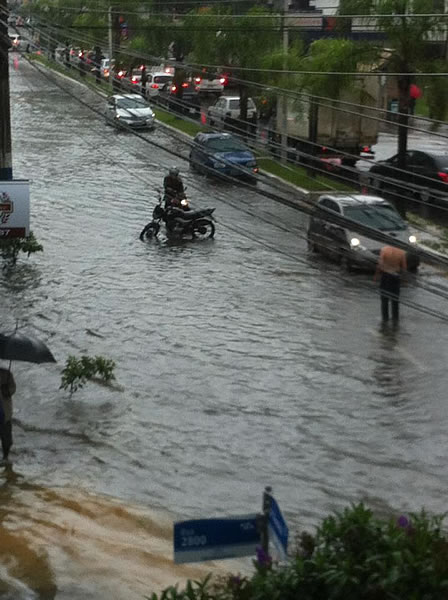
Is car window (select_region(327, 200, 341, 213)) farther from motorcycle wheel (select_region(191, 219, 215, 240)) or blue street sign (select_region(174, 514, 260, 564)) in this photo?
blue street sign (select_region(174, 514, 260, 564))

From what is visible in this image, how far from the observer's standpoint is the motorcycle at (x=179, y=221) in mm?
26594

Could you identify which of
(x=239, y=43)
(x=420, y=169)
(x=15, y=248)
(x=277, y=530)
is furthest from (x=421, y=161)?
(x=277, y=530)

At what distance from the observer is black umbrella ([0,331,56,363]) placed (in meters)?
13.4

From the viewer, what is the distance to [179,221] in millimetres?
26641

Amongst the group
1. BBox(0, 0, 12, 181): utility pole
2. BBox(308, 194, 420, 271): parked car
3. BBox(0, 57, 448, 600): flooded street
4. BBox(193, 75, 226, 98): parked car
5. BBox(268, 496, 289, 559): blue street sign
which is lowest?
BBox(0, 57, 448, 600): flooded street

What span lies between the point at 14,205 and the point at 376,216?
734 centimetres

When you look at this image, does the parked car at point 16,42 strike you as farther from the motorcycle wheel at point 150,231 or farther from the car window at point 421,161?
the car window at point 421,161

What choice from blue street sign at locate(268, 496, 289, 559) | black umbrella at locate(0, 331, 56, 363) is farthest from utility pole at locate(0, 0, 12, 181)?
blue street sign at locate(268, 496, 289, 559)

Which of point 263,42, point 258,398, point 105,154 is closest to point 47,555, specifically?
point 258,398

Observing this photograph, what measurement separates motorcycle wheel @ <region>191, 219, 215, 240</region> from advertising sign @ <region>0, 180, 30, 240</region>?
22.0 feet

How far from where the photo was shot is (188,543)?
6.57 m

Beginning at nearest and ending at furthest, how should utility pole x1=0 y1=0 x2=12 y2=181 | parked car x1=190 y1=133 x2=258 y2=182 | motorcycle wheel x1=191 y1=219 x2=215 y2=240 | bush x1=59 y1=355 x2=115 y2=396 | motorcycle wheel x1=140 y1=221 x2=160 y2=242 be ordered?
bush x1=59 y1=355 x2=115 y2=396, utility pole x1=0 y1=0 x2=12 y2=181, motorcycle wheel x1=140 y1=221 x2=160 y2=242, motorcycle wheel x1=191 y1=219 x2=215 y2=240, parked car x1=190 y1=133 x2=258 y2=182

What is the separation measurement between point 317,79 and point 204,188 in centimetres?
494

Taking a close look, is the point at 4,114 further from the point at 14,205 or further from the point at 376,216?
the point at 376,216
